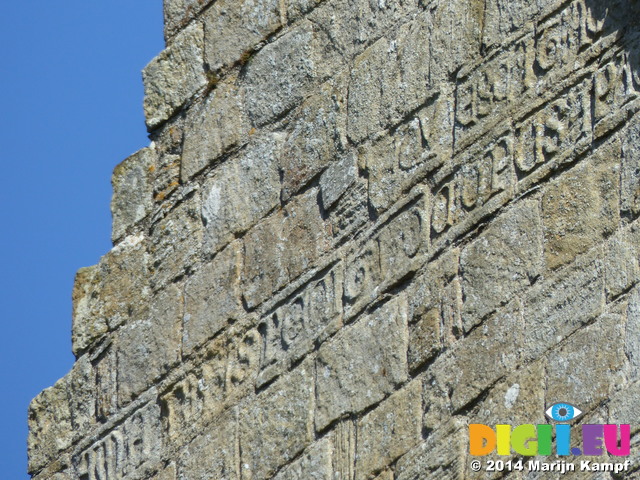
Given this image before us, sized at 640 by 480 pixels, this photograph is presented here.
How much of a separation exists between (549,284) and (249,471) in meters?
1.18

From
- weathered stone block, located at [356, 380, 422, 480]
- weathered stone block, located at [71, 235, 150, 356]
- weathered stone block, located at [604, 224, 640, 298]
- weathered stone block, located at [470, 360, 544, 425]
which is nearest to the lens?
weathered stone block, located at [604, 224, 640, 298]

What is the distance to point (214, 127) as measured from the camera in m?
5.25

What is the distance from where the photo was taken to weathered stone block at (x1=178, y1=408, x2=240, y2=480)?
4.71m

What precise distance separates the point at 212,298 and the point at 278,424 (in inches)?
22.4

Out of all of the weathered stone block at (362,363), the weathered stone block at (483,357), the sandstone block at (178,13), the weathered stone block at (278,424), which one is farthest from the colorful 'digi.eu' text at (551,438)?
the sandstone block at (178,13)

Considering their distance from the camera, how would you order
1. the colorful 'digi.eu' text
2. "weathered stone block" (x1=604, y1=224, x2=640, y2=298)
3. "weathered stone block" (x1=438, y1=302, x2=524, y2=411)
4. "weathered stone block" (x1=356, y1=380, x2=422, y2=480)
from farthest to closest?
"weathered stone block" (x1=356, y1=380, x2=422, y2=480), "weathered stone block" (x1=438, y1=302, x2=524, y2=411), "weathered stone block" (x1=604, y1=224, x2=640, y2=298), the colorful 'digi.eu' text

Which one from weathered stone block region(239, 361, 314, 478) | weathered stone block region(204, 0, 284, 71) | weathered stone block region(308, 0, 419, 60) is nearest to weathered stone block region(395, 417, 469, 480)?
weathered stone block region(239, 361, 314, 478)

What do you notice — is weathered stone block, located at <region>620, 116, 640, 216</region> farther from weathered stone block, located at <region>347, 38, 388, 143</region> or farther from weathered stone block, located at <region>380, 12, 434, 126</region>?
weathered stone block, located at <region>347, 38, 388, 143</region>

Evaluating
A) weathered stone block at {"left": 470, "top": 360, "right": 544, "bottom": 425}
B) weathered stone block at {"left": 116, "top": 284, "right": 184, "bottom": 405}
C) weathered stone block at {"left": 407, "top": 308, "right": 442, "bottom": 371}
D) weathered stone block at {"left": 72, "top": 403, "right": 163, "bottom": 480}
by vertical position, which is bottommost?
weathered stone block at {"left": 470, "top": 360, "right": 544, "bottom": 425}

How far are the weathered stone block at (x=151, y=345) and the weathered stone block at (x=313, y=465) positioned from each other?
713 millimetres

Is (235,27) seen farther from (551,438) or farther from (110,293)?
(551,438)

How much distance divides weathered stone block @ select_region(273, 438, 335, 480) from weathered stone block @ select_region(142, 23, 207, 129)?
146cm

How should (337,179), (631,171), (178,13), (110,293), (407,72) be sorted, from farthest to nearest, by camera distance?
(178,13) < (110,293) < (337,179) < (407,72) < (631,171)

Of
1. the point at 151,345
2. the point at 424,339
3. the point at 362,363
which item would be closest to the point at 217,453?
the point at 151,345
